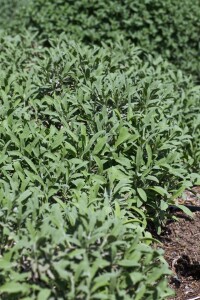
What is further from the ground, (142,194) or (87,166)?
(87,166)

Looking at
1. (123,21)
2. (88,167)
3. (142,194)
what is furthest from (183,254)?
(123,21)

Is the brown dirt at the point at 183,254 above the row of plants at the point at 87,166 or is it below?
below

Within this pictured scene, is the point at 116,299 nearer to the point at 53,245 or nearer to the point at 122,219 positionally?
the point at 53,245

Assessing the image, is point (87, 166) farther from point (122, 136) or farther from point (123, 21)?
point (123, 21)

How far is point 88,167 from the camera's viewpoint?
11.7ft

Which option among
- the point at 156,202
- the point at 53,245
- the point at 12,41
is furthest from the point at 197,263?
A: the point at 12,41

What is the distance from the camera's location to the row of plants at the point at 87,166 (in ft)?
8.49

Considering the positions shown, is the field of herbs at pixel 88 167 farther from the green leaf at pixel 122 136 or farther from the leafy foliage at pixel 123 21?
the leafy foliage at pixel 123 21

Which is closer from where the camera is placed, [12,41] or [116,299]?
[116,299]

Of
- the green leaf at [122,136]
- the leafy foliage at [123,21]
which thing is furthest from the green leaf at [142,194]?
the leafy foliage at [123,21]

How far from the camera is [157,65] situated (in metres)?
5.33

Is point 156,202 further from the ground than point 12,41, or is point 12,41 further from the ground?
point 12,41

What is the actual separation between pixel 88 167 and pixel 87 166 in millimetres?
25

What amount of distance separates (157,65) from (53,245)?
2995 mm
